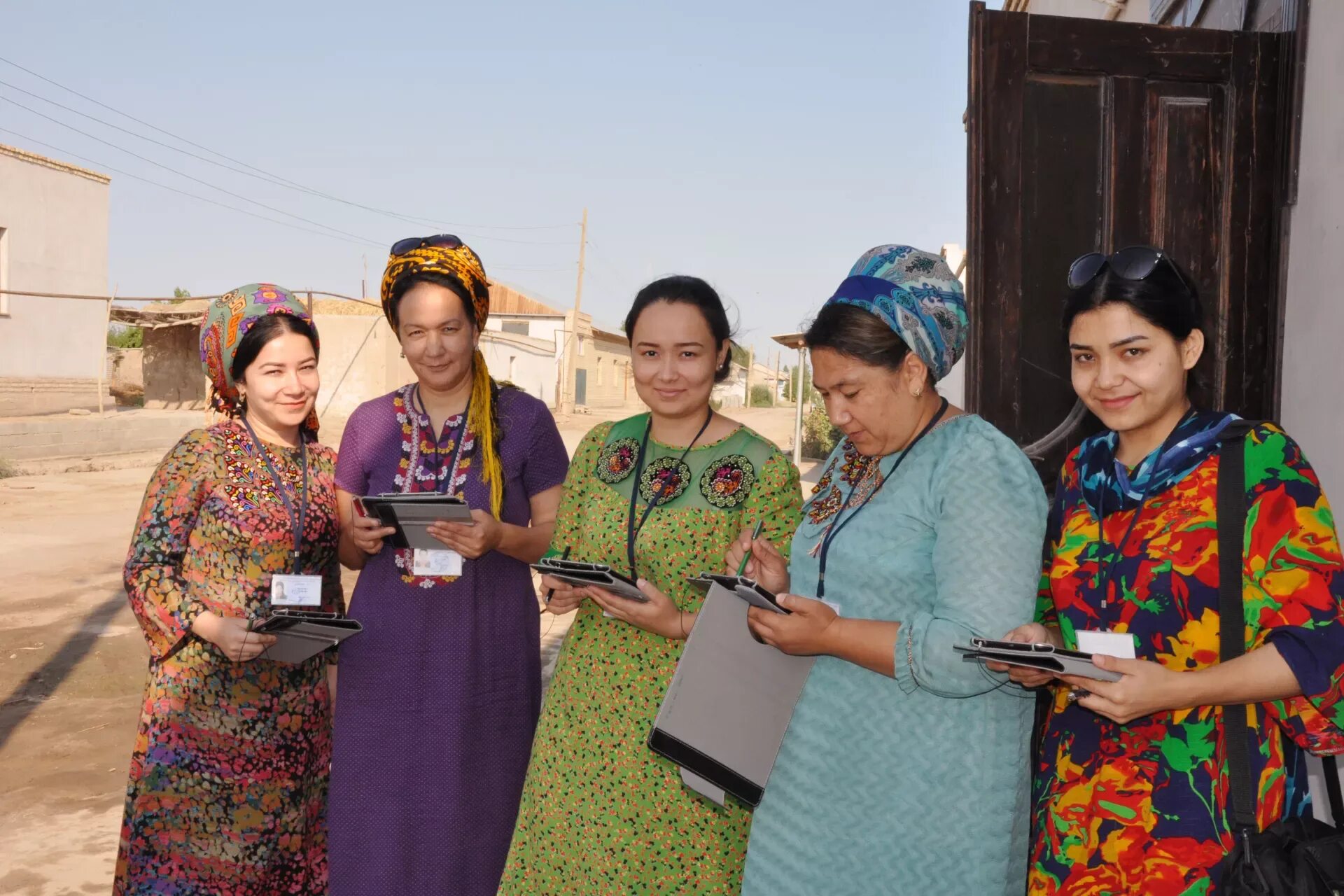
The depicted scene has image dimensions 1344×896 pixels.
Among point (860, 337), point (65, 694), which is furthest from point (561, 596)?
point (65, 694)

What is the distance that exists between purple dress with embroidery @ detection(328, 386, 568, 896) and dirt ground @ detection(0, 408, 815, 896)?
183 centimetres

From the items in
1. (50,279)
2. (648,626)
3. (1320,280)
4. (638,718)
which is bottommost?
(638,718)

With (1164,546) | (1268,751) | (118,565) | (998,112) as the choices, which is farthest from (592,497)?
(118,565)

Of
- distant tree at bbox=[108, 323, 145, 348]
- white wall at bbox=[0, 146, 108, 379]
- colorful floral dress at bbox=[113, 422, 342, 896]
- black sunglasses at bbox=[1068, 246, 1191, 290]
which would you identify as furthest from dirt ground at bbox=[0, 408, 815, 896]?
distant tree at bbox=[108, 323, 145, 348]

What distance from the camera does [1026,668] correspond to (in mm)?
1749

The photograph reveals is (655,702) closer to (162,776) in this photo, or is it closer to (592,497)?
(592,497)

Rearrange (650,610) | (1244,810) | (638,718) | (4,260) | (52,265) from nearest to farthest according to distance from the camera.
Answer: (1244,810) < (650,610) < (638,718) < (4,260) < (52,265)

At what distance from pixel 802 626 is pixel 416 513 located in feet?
3.94

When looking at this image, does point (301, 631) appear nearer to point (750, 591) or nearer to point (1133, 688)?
point (750, 591)

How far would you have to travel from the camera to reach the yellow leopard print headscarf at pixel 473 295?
122 inches

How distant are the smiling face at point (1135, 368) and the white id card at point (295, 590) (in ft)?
6.41

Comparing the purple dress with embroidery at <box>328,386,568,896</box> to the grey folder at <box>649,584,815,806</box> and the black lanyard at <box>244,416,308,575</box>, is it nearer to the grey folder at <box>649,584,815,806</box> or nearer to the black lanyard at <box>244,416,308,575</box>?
the black lanyard at <box>244,416,308,575</box>

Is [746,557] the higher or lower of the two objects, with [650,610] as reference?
higher

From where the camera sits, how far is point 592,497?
281 cm
